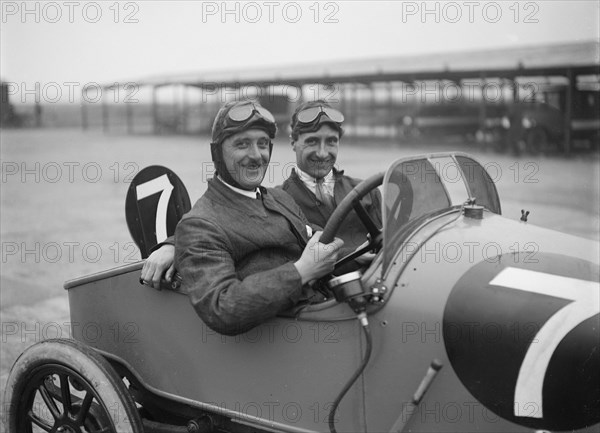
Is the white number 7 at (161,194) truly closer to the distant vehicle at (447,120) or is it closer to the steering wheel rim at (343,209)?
the steering wheel rim at (343,209)

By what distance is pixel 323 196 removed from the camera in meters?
3.94

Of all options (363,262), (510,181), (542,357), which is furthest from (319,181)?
(510,181)

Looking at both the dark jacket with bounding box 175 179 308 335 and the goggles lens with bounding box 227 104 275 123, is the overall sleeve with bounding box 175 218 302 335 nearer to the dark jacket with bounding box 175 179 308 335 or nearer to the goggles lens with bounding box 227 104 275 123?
the dark jacket with bounding box 175 179 308 335

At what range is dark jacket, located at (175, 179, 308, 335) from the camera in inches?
91.7

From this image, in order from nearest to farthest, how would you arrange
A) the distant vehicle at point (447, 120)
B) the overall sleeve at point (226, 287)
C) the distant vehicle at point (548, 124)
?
the overall sleeve at point (226, 287) → the distant vehicle at point (548, 124) → the distant vehicle at point (447, 120)

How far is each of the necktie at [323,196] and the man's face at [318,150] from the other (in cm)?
5

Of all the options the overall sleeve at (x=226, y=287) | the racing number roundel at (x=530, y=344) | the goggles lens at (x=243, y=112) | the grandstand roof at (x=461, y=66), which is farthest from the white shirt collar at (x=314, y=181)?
the grandstand roof at (x=461, y=66)

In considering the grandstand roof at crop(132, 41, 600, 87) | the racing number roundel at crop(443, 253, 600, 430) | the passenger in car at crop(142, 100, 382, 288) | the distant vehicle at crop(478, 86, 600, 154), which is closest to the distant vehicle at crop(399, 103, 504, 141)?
the grandstand roof at crop(132, 41, 600, 87)

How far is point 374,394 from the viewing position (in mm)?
2223

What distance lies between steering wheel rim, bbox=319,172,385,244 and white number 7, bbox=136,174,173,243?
78.6 inches

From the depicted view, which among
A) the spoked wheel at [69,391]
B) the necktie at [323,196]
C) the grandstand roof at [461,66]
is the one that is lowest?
the spoked wheel at [69,391]

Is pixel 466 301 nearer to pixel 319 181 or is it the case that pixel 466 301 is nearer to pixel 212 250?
pixel 212 250

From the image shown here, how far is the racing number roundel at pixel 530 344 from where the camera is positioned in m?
2.01

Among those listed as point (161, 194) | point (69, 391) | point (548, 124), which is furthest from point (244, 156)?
point (548, 124)
